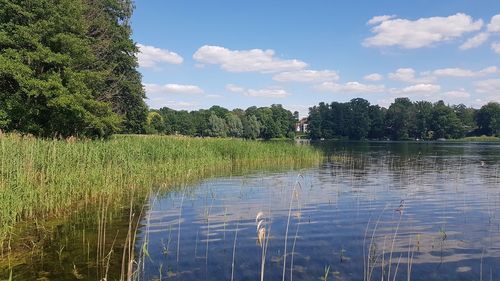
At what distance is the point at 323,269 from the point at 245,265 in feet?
5.36

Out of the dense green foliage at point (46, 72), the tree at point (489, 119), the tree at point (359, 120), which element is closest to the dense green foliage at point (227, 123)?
the tree at point (359, 120)

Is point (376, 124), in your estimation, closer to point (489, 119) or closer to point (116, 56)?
point (489, 119)

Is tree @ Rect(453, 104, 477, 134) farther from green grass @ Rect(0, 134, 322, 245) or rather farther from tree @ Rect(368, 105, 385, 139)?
green grass @ Rect(0, 134, 322, 245)

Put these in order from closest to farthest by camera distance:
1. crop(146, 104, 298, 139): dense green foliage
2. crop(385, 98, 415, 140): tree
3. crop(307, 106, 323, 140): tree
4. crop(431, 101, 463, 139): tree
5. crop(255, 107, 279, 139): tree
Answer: crop(146, 104, 298, 139): dense green foliage
crop(431, 101, 463, 139): tree
crop(385, 98, 415, 140): tree
crop(255, 107, 279, 139): tree
crop(307, 106, 323, 140): tree

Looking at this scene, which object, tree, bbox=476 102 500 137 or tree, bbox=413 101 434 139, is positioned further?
tree, bbox=413 101 434 139

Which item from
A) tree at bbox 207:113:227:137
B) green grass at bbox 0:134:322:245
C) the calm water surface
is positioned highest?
tree at bbox 207:113:227:137

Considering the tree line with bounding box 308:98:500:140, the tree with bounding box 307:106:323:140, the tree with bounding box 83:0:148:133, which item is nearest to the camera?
the tree with bounding box 83:0:148:133

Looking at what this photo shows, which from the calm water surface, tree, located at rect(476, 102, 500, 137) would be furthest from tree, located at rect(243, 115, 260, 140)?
the calm water surface

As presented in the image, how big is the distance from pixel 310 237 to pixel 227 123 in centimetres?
13219

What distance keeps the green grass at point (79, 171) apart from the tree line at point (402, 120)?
138 m

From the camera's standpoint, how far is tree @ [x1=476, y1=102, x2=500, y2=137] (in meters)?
152

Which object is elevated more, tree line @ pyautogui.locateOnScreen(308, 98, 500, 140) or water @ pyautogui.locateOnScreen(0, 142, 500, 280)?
tree line @ pyautogui.locateOnScreen(308, 98, 500, 140)

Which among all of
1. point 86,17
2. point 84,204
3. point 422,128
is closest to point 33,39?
point 86,17

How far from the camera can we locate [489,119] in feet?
504
